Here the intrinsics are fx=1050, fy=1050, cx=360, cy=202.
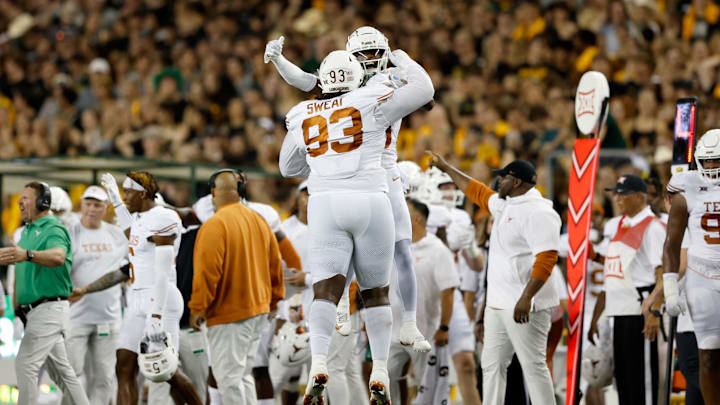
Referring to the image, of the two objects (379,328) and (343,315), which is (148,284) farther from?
(379,328)

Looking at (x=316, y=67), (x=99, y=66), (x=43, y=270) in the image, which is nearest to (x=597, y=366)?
(x=43, y=270)

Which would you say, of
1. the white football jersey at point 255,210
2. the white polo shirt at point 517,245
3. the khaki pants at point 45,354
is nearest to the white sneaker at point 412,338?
the white polo shirt at point 517,245

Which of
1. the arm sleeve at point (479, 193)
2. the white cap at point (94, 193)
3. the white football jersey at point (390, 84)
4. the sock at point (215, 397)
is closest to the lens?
the white football jersey at point (390, 84)

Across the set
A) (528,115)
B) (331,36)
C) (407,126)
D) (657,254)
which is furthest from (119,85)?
(657,254)

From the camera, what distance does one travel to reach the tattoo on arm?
34.0 feet

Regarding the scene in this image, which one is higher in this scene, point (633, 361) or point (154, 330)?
point (154, 330)

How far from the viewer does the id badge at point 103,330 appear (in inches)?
423

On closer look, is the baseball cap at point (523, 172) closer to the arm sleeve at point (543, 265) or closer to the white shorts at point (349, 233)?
the arm sleeve at point (543, 265)

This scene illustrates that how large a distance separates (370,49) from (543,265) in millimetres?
2376

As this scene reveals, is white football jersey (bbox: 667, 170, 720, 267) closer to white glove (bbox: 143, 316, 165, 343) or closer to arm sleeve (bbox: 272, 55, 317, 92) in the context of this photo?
arm sleeve (bbox: 272, 55, 317, 92)

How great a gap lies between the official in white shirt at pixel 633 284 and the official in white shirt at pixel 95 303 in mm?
4996

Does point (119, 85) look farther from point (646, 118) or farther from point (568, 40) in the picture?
point (646, 118)

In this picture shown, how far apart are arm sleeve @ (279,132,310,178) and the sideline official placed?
1.83 meters

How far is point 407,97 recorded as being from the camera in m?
6.83
